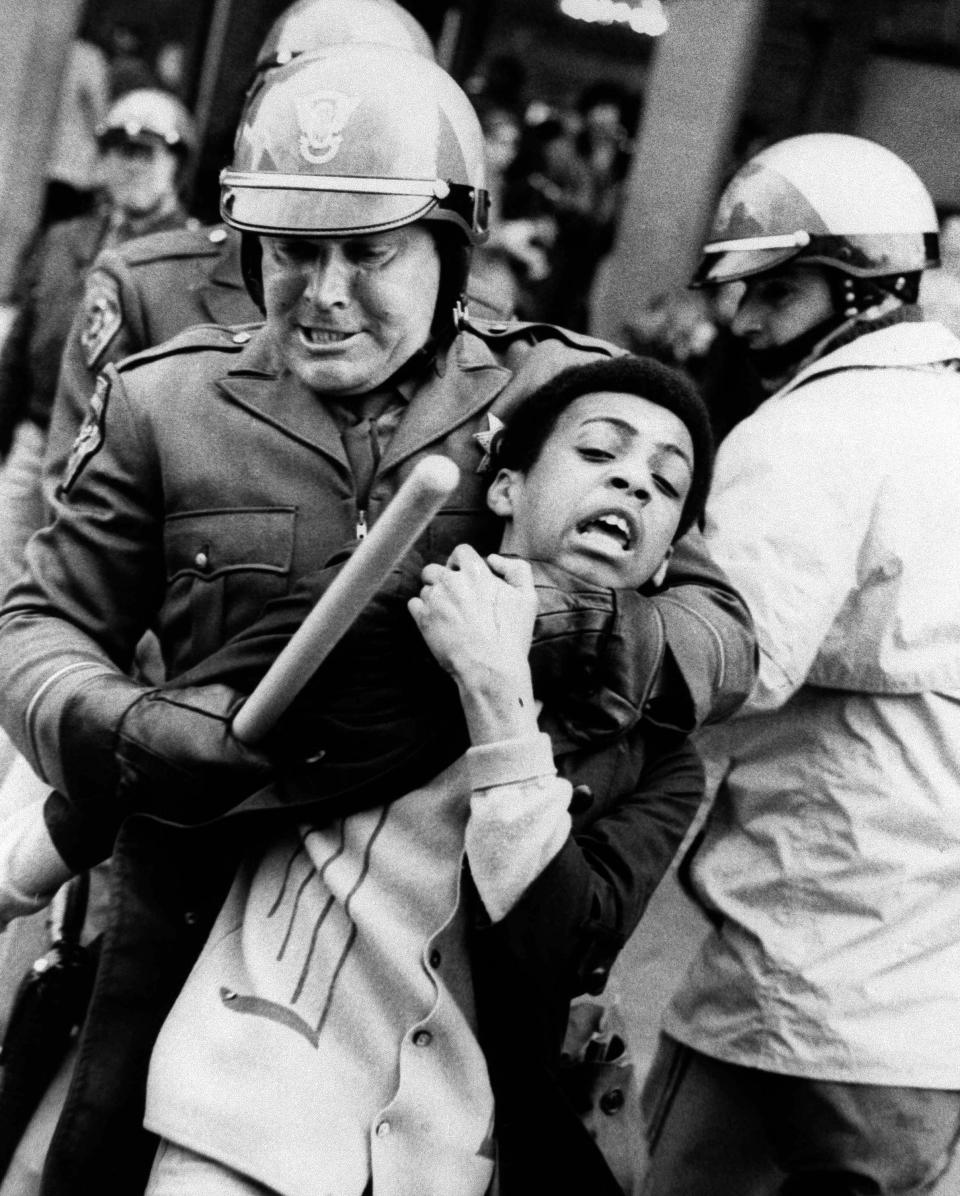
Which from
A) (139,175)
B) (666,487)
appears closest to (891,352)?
(666,487)

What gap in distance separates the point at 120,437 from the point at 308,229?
40 centimetres

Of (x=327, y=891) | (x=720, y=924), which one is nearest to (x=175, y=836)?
(x=327, y=891)

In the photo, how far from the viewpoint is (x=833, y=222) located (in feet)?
12.1

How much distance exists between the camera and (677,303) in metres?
10.3

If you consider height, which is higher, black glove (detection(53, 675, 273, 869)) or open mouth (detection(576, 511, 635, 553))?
open mouth (detection(576, 511, 635, 553))

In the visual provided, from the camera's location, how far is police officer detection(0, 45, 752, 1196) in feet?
8.93

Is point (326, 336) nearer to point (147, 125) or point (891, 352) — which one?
point (891, 352)

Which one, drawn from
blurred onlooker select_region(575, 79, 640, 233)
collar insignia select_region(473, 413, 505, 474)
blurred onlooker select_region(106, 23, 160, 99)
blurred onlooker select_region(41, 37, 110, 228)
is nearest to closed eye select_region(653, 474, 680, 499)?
collar insignia select_region(473, 413, 505, 474)

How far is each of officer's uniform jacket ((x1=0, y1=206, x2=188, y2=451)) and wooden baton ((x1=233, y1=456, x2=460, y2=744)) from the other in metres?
3.25

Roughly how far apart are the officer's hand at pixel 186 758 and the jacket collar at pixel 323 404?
1.39 feet

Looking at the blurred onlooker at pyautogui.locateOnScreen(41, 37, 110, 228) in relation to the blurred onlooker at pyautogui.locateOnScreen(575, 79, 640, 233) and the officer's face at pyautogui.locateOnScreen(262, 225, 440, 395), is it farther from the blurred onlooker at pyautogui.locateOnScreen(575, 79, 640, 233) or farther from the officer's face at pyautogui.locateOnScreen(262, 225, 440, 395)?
the officer's face at pyautogui.locateOnScreen(262, 225, 440, 395)

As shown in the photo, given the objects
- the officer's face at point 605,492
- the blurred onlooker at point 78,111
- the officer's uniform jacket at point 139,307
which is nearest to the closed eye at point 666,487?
the officer's face at point 605,492

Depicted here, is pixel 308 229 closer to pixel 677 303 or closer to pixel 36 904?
pixel 36 904

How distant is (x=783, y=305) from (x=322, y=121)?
113 cm
